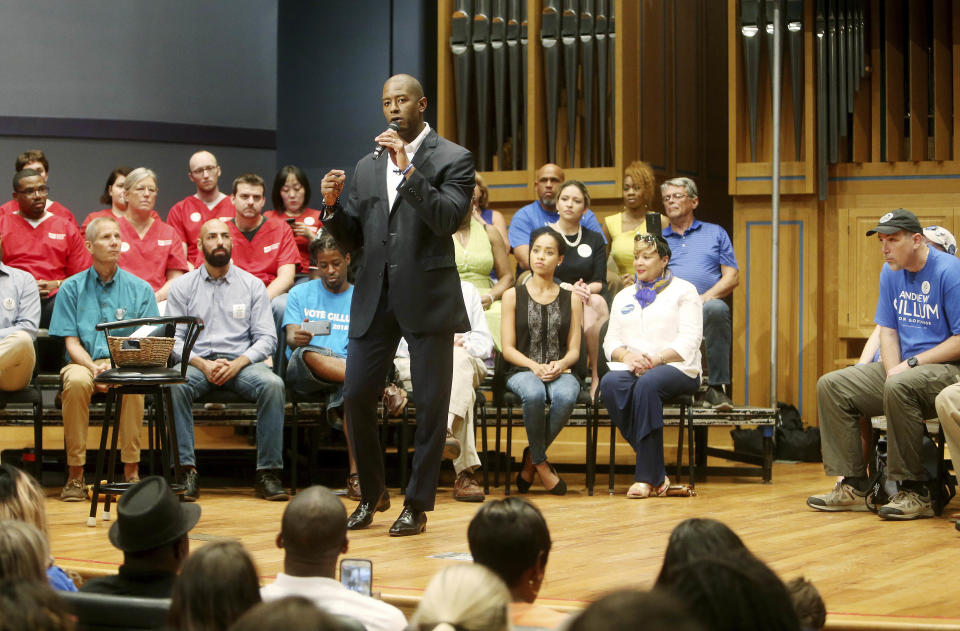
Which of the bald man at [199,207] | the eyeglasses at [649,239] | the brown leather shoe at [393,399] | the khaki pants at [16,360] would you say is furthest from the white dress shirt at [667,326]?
the khaki pants at [16,360]

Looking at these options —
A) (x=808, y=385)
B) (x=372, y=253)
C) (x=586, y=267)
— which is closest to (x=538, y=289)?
(x=586, y=267)

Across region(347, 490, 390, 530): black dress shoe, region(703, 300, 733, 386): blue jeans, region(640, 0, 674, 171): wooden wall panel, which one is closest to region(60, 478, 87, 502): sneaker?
region(347, 490, 390, 530): black dress shoe

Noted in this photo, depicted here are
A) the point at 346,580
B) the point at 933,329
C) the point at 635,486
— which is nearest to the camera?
the point at 346,580

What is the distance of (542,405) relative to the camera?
5176mm

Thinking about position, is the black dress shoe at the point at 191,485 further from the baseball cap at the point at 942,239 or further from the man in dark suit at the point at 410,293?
the baseball cap at the point at 942,239

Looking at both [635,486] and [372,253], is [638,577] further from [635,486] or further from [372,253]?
[635,486]

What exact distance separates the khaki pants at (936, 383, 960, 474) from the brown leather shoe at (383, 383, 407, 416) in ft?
7.00

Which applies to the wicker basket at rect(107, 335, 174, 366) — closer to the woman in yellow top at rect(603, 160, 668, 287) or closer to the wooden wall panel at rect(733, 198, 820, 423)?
the woman in yellow top at rect(603, 160, 668, 287)

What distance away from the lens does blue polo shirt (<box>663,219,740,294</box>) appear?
6133mm

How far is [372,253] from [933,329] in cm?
221

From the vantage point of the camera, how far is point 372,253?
12.6 feet

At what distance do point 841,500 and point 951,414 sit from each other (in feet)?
2.01

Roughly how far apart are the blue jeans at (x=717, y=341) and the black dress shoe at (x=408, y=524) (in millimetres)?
2335

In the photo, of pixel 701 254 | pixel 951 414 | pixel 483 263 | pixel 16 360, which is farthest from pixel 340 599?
pixel 701 254
